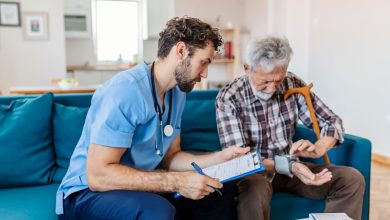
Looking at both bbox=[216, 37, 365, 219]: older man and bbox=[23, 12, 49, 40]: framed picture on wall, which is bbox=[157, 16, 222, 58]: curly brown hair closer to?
bbox=[216, 37, 365, 219]: older man

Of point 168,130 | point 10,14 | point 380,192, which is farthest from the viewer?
point 10,14

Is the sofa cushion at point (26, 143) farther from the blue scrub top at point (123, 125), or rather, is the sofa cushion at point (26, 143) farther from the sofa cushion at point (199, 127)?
the sofa cushion at point (199, 127)

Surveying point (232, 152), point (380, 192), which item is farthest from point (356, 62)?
point (232, 152)

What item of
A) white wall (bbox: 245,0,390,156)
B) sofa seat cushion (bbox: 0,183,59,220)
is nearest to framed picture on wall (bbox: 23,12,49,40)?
white wall (bbox: 245,0,390,156)

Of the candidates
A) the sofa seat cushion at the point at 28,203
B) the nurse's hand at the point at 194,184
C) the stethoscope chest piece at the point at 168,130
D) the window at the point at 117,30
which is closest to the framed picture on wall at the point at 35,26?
the window at the point at 117,30

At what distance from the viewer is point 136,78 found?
126 cm

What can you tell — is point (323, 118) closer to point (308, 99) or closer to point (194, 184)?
point (308, 99)

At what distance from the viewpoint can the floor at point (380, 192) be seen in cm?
240

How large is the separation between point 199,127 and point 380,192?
1650 mm

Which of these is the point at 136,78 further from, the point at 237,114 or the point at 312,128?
the point at 312,128

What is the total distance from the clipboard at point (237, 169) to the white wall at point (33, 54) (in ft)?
14.3

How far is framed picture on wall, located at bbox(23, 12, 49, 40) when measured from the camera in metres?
5.01

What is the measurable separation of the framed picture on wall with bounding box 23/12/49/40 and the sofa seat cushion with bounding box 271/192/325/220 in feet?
14.3

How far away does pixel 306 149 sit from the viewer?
1.61 m
